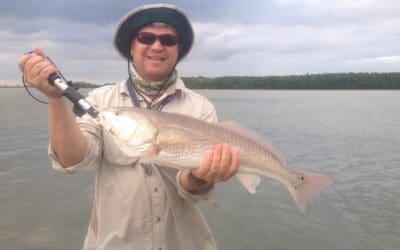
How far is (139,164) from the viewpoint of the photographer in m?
3.81

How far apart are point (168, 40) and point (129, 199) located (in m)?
1.55

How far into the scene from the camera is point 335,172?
1502 centimetres

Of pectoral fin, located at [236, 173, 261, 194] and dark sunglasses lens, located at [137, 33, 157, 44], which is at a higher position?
dark sunglasses lens, located at [137, 33, 157, 44]

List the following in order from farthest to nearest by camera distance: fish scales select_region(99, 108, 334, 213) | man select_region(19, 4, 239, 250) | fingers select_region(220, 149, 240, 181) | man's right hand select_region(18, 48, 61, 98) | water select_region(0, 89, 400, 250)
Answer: water select_region(0, 89, 400, 250) < fingers select_region(220, 149, 240, 181) < fish scales select_region(99, 108, 334, 213) < man select_region(19, 4, 239, 250) < man's right hand select_region(18, 48, 61, 98)

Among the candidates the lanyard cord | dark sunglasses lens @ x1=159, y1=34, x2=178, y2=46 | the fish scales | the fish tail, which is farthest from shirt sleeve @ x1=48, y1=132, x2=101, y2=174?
the fish tail

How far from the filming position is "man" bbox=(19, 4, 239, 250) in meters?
3.41

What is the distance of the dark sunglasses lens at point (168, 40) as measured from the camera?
410cm

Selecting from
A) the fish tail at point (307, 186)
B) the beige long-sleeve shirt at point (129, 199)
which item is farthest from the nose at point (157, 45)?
the fish tail at point (307, 186)

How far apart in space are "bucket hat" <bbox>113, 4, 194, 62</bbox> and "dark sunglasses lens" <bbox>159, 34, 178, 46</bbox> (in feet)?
0.58

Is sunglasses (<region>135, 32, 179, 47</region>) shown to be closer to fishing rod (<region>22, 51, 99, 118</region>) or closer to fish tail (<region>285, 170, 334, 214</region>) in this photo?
fishing rod (<region>22, 51, 99, 118</region>)

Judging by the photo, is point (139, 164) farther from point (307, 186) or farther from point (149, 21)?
point (307, 186)

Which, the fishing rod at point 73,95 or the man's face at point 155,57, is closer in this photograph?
the fishing rod at point 73,95

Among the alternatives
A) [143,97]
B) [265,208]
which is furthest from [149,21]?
[265,208]

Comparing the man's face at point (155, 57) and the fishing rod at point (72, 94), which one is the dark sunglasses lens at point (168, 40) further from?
the fishing rod at point (72, 94)
